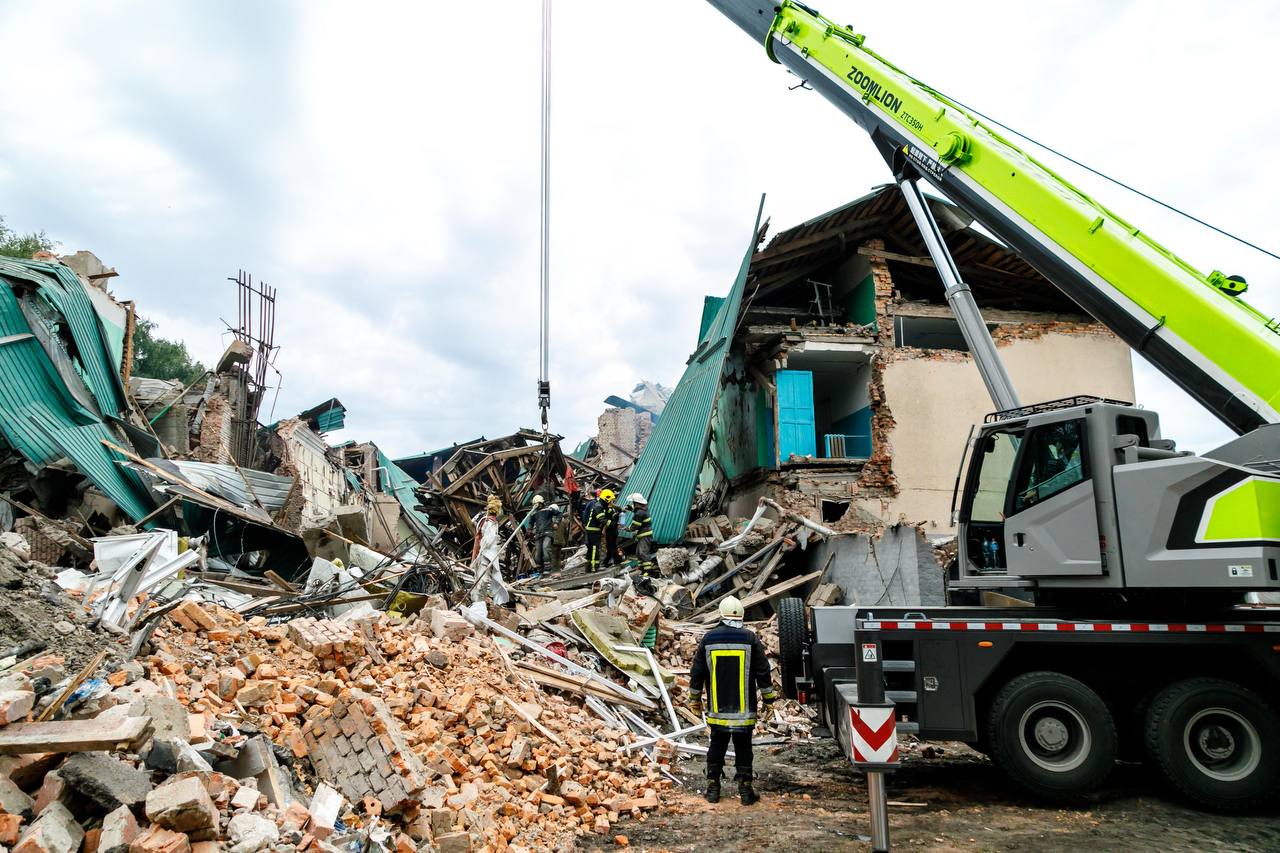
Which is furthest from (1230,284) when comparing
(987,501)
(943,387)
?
(943,387)

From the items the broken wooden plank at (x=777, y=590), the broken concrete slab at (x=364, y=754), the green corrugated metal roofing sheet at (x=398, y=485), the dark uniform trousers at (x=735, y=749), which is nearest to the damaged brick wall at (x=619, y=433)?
the green corrugated metal roofing sheet at (x=398, y=485)

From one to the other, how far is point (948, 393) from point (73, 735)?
56.6ft

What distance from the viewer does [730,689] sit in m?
6.25

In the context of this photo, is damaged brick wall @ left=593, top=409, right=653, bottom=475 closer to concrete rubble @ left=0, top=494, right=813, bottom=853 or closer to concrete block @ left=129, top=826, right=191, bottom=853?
concrete rubble @ left=0, top=494, right=813, bottom=853

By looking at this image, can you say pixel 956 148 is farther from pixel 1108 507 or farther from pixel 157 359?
pixel 157 359

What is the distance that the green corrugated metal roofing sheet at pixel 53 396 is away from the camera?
36.0 feet

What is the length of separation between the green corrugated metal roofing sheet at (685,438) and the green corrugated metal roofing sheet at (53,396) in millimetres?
8556

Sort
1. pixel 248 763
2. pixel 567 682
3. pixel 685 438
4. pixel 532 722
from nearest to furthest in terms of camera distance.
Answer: pixel 248 763
pixel 532 722
pixel 567 682
pixel 685 438

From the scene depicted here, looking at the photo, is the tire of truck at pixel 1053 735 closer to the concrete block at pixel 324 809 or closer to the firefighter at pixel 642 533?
the concrete block at pixel 324 809

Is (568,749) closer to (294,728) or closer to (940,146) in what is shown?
(294,728)

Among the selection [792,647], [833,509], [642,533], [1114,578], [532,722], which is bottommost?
[532,722]

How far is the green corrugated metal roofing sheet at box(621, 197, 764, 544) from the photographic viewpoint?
14953 mm

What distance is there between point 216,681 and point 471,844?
2.04 meters

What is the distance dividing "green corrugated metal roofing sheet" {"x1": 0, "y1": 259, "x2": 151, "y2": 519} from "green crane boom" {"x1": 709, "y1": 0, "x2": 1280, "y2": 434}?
11.0 m
